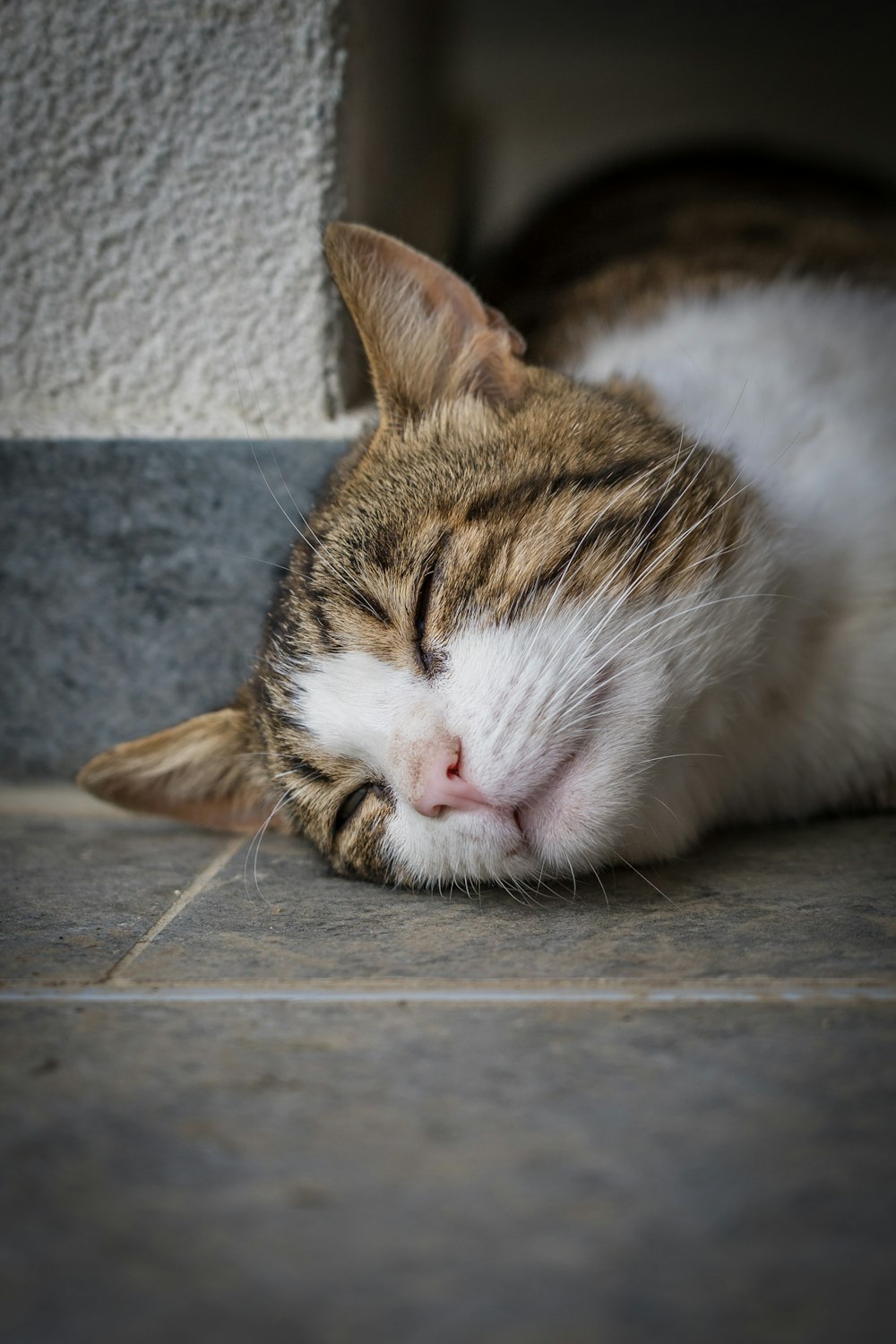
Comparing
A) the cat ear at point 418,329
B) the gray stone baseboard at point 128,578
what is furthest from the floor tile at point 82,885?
the cat ear at point 418,329

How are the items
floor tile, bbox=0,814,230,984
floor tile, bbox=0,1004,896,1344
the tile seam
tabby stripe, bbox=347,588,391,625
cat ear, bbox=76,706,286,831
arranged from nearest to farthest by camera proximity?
floor tile, bbox=0,1004,896,1344
the tile seam
floor tile, bbox=0,814,230,984
tabby stripe, bbox=347,588,391,625
cat ear, bbox=76,706,286,831

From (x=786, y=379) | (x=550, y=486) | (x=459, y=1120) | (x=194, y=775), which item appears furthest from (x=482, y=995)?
(x=786, y=379)

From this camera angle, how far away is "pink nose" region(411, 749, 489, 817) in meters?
1.35

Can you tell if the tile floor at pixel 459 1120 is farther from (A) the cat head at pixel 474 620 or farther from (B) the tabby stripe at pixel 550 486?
(B) the tabby stripe at pixel 550 486

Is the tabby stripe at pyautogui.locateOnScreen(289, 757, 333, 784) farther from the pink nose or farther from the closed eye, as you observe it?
the pink nose

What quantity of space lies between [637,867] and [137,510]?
117 centimetres

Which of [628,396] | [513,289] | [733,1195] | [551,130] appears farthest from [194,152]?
[551,130]

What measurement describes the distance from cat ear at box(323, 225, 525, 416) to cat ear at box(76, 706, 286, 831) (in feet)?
2.03

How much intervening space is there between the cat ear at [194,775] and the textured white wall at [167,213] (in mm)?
603

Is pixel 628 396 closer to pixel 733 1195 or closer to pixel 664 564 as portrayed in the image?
pixel 664 564

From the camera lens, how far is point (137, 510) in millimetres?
2111

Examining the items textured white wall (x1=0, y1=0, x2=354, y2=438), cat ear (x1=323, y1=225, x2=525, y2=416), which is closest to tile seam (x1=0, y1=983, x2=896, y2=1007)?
cat ear (x1=323, y1=225, x2=525, y2=416)

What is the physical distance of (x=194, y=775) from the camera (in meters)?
1.93

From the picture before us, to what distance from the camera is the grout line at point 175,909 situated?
50.8 inches
